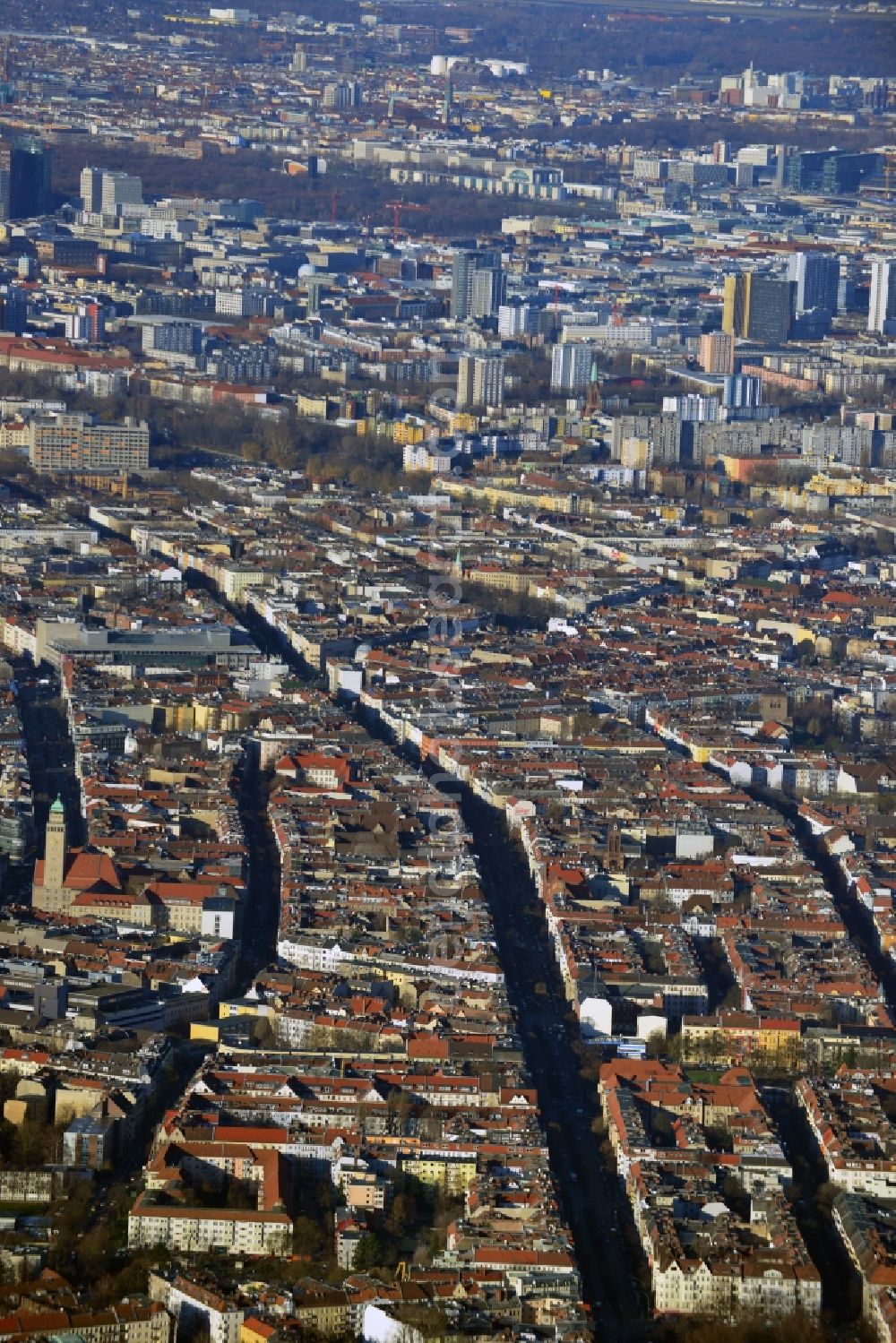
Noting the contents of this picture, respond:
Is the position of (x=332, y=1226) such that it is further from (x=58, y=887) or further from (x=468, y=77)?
(x=468, y=77)

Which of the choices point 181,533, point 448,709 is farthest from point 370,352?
point 448,709

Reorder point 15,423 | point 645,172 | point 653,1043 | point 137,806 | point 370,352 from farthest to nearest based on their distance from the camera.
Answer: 1. point 645,172
2. point 370,352
3. point 15,423
4. point 137,806
5. point 653,1043

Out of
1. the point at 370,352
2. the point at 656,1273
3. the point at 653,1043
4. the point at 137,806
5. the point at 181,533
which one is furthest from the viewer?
the point at 370,352

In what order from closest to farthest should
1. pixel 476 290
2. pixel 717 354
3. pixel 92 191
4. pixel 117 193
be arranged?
pixel 717 354, pixel 476 290, pixel 117 193, pixel 92 191

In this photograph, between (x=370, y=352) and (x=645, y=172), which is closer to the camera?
(x=370, y=352)

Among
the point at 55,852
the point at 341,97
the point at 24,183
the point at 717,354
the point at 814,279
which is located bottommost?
the point at 717,354

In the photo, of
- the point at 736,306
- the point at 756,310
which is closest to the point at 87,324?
the point at 736,306

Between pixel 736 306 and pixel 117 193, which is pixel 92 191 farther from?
pixel 736 306
